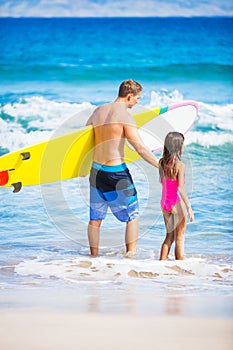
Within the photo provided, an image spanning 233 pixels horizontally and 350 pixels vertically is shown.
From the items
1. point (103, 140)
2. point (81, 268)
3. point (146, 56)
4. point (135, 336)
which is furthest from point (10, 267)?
point (146, 56)

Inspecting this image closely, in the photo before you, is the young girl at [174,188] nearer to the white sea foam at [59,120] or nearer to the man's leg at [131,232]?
the man's leg at [131,232]

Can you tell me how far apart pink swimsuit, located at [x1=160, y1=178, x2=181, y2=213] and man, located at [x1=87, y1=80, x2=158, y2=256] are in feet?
0.66

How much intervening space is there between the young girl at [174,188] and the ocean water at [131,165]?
0.18 m

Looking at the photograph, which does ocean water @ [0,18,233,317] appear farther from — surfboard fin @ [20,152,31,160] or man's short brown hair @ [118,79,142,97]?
man's short brown hair @ [118,79,142,97]

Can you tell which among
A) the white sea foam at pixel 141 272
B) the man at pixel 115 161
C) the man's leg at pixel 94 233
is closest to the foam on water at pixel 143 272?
the white sea foam at pixel 141 272

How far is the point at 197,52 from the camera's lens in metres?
10.2

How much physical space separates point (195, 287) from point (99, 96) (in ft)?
19.0

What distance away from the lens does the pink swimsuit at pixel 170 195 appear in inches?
155

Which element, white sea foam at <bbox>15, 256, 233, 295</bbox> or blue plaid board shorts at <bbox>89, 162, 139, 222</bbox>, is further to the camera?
blue plaid board shorts at <bbox>89, 162, 139, 222</bbox>

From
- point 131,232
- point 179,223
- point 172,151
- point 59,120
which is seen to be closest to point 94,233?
point 131,232

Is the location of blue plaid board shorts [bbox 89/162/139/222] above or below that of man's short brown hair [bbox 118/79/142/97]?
below

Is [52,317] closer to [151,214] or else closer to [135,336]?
[135,336]

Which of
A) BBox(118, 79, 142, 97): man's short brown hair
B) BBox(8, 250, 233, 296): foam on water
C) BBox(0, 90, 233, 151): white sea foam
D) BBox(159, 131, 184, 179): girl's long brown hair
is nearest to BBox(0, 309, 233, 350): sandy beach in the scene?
BBox(8, 250, 233, 296): foam on water

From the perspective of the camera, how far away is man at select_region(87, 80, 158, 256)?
13.3 feet
